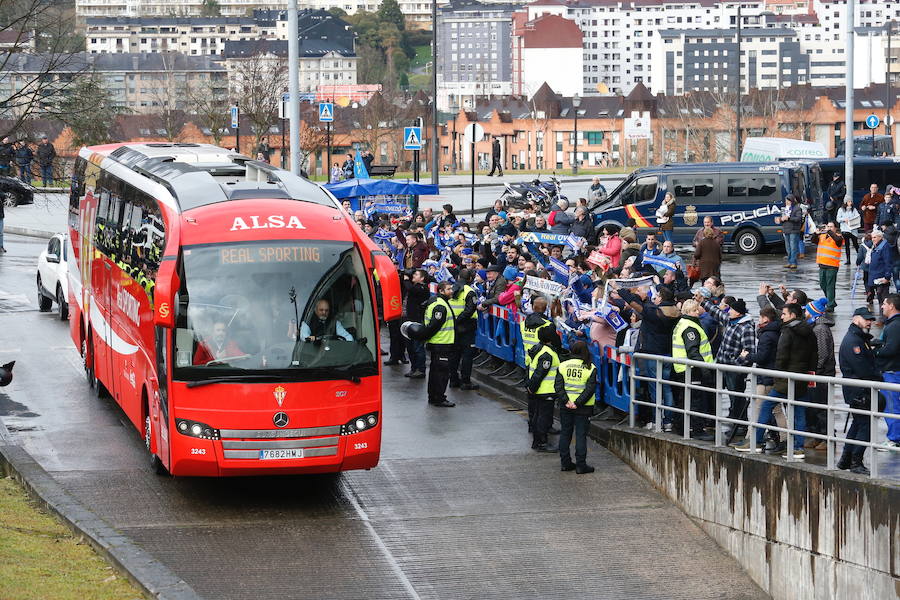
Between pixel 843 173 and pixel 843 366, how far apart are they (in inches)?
1095

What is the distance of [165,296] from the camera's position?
44.5 ft

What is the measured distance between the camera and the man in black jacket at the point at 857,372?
44.2ft

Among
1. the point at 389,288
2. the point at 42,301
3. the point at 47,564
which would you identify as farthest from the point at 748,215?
the point at 47,564

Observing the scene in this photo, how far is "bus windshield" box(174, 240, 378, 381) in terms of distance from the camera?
13.7 meters

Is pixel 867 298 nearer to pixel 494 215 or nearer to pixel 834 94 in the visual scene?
pixel 494 215

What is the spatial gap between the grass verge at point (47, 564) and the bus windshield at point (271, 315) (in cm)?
192

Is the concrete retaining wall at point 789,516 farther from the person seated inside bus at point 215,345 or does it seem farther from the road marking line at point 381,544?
the person seated inside bus at point 215,345

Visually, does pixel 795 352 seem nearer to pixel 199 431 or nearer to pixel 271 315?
pixel 271 315

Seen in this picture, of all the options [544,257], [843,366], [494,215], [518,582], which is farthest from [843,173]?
[518,582]

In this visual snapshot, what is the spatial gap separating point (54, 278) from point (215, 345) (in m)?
13.9

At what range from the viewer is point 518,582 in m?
12.6

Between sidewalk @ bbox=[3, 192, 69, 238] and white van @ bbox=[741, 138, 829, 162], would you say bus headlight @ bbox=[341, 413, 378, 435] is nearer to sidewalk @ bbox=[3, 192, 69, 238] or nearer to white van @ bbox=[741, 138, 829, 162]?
sidewalk @ bbox=[3, 192, 69, 238]

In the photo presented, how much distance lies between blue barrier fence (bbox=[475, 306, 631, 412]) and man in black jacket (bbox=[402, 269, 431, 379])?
102 cm

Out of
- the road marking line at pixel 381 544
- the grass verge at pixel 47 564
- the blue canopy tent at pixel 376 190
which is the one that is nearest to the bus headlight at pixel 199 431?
the grass verge at pixel 47 564
